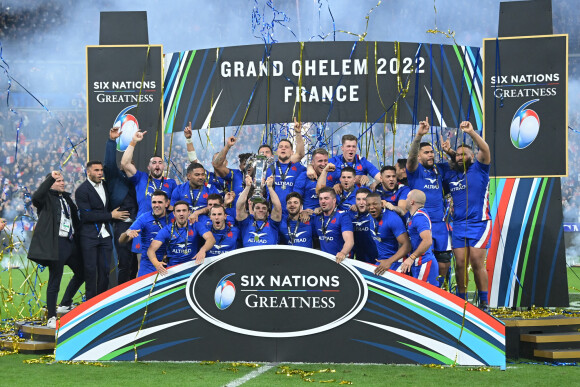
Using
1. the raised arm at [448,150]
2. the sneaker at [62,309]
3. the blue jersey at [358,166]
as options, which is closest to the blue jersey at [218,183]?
the blue jersey at [358,166]

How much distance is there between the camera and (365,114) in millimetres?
8938

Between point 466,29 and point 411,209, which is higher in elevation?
point 466,29

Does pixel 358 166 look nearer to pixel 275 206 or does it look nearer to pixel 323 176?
pixel 323 176

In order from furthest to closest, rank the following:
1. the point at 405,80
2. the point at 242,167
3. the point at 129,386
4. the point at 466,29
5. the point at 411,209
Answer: the point at 466,29 < the point at 405,80 < the point at 242,167 < the point at 411,209 < the point at 129,386

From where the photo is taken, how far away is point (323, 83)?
898cm

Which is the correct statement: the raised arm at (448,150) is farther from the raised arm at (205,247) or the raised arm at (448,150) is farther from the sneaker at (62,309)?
the sneaker at (62,309)

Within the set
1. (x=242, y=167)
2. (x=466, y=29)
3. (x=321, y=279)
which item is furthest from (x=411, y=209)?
(x=466, y=29)

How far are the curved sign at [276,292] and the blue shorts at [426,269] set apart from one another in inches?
30.9

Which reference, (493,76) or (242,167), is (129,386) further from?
(493,76)

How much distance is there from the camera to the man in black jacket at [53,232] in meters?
7.53

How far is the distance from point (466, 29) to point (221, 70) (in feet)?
79.0

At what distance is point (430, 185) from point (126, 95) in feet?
11.9

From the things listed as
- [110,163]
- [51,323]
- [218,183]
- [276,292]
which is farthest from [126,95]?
[276,292]

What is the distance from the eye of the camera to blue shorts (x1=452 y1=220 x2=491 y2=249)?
7.99 m
